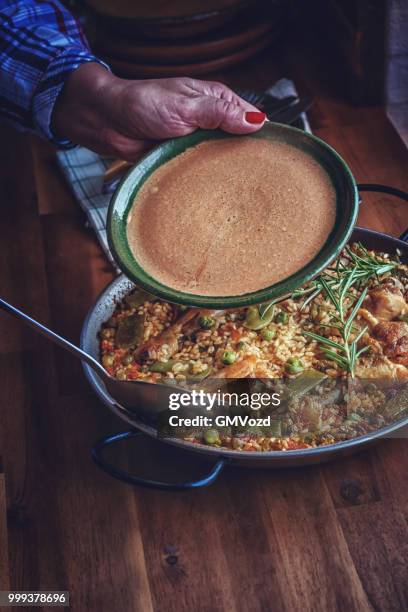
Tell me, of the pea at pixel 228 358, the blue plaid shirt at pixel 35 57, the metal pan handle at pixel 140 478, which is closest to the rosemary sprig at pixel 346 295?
the pea at pixel 228 358

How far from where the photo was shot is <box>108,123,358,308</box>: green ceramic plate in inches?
39.8

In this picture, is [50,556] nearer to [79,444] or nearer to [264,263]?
[79,444]

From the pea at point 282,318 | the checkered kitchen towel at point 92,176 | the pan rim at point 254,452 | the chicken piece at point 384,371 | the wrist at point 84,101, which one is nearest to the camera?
the pan rim at point 254,452

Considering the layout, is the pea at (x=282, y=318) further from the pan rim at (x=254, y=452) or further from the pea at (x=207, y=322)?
the pan rim at (x=254, y=452)

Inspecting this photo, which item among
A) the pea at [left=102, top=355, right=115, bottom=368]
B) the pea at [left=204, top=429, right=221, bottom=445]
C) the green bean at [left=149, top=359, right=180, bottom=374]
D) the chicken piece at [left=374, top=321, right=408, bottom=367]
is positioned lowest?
the pea at [left=102, top=355, right=115, bottom=368]

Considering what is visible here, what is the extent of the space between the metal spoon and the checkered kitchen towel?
0.51 m

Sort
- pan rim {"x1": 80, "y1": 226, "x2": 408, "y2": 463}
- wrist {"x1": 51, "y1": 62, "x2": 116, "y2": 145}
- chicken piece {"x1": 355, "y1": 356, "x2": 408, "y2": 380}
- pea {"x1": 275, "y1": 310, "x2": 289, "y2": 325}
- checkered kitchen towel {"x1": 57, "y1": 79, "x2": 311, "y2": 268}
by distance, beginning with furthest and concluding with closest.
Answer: checkered kitchen towel {"x1": 57, "y1": 79, "x2": 311, "y2": 268} < wrist {"x1": 51, "y1": 62, "x2": 116, "y2": 145} < pea {"x1": 275, "y1": 310, "x2": 289, "y2": 325} < chicken piece {"x1": 355, "y1": 356, "x2": 408, "y2": 380} < pan rim {"x1": 80, "y1": 226, "x2": 408, "y2": 463}

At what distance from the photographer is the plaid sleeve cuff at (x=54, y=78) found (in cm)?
145

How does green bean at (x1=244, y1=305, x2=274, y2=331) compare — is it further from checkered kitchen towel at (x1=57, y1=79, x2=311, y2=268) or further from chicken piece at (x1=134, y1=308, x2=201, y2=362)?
checkered kitchen towel at (x1=57, y1=79, x2=311, y2=268)

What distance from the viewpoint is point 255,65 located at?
2041 mm

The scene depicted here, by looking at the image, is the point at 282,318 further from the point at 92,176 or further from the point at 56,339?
the point at 92,176

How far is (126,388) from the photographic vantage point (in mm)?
1091

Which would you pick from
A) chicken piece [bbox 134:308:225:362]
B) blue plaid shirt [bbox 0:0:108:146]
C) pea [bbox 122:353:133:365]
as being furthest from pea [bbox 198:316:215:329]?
blue plaid shirt [bbox 0:0:108:146]

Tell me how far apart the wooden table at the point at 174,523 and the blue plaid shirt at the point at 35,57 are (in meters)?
0.45
